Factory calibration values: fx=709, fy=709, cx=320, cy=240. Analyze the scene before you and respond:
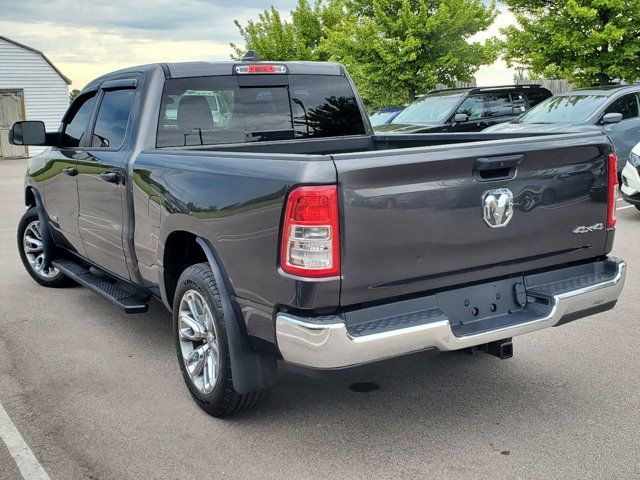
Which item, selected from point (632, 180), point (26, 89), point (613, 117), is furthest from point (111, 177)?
point (26, 89)

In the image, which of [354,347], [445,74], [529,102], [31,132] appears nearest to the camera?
[354,347]

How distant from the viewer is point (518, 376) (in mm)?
4430

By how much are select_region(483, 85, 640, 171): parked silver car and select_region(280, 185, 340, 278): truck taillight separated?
9.32 metres

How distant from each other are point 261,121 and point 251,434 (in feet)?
7.12

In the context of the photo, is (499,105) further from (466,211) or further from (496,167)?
(466,211)

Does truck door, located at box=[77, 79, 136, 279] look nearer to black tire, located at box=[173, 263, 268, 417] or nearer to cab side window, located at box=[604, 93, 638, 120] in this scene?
black tire, located at box=[173, 263, 268, 417]

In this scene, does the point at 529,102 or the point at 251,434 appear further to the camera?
the point at 529,102

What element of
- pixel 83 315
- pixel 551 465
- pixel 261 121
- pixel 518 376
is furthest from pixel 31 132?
pixel 551 465

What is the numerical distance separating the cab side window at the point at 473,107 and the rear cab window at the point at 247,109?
9.44 m

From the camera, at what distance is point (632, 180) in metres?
9.41

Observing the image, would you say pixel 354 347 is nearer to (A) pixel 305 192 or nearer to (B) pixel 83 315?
(A) pixel 305 192

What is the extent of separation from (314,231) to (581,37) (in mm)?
19347

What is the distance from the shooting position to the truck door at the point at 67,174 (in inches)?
223

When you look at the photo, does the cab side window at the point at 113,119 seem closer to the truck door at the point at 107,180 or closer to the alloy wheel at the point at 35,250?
the truck door at the point at 107,180
